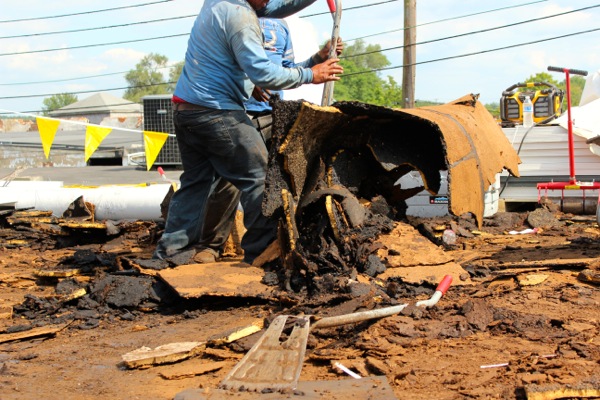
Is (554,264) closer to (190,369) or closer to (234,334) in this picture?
(234,334)

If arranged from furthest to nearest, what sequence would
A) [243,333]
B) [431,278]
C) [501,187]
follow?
1. [501,187]
2. [431,278]
3. [243,333]

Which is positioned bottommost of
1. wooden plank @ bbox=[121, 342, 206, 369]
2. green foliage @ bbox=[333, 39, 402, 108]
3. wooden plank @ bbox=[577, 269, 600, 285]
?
wooden plank @ bbox=[121, 342, 206, 369]

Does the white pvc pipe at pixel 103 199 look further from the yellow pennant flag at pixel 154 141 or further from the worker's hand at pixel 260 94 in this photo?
the yellow pennant flag at pixel 154 141

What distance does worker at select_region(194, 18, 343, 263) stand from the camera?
615 cm

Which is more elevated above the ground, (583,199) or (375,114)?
(375,114)

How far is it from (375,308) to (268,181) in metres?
1.33

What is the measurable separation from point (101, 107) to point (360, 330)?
169ft

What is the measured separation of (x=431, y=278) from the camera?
16.0 ft

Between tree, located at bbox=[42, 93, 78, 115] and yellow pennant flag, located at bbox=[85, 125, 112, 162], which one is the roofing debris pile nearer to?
yellow pennant flag, located at bbox=[85, 125, 112, 162]

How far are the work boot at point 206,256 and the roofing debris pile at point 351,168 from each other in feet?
3.27

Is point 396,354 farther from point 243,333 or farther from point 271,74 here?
point 271,74

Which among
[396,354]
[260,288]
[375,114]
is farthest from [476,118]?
[396,354]

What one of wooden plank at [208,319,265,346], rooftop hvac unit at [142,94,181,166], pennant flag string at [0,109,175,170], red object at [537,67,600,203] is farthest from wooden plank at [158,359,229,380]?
rooftop hvac unit at [142,94,181,166]

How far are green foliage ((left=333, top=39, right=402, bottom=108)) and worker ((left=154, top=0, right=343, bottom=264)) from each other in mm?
40412
